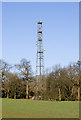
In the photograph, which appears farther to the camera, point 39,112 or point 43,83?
point 43,83

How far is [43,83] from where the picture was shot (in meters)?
37.3

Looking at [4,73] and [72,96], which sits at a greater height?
[4,73]

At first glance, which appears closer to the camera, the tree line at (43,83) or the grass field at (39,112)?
the grass field at (39,112)

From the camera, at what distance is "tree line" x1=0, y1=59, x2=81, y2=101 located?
36.8m

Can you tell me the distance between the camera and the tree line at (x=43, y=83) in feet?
121

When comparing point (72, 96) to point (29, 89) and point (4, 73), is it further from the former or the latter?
point (4, 73)

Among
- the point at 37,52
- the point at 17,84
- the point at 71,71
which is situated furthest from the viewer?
the point at 17,84

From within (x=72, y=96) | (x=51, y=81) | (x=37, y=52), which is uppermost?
(x=37, y=52)

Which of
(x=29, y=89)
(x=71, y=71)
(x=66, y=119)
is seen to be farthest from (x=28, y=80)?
(x=66, y=119)

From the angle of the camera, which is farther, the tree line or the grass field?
the tree line

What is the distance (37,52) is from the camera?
35.0 m

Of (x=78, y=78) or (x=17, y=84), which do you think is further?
(x=17, y=84)

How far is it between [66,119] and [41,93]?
25723 mm

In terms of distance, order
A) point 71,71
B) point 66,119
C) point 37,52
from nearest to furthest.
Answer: point 66,119 → point 37,52 → point 71,71
